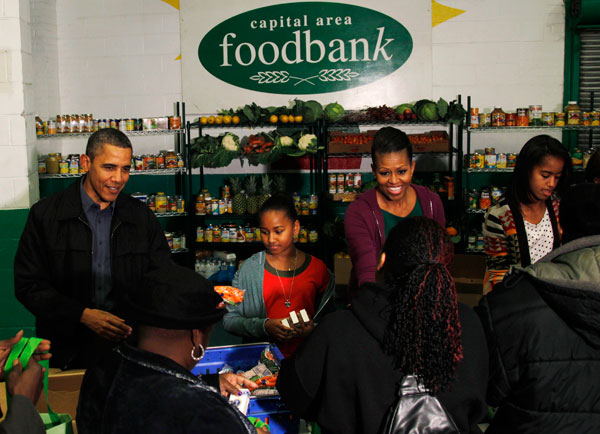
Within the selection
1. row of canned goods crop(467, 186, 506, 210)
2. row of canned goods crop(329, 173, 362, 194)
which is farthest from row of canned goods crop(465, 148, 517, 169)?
row of canned goods crop(329, 173, 362, 194)

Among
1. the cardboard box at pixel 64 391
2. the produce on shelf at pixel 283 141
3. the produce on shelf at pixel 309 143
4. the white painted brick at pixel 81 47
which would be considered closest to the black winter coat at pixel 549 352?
the cardboard box at pixel 64 391

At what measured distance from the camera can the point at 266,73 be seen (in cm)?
746

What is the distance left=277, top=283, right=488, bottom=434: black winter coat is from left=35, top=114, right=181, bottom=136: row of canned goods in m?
5.35

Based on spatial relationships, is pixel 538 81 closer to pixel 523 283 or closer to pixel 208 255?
pixel 208 255

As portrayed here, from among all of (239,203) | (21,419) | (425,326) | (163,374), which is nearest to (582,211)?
(425,326)

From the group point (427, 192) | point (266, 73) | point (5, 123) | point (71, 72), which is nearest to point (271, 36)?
point (266, 73)

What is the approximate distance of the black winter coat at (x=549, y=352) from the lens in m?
2.14

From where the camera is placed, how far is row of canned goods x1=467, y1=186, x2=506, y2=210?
668 cm

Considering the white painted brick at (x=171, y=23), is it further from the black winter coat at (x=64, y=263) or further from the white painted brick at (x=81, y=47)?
the black winter coat at (x=64, y=263)

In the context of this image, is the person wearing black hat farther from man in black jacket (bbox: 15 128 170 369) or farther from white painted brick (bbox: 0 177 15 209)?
white painted brick (bbox: 0 177 15 209)

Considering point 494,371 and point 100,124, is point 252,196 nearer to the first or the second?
point 100,124

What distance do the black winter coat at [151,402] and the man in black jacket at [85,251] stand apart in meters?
1.47

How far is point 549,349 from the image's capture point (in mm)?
2150

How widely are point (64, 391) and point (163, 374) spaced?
132cm
